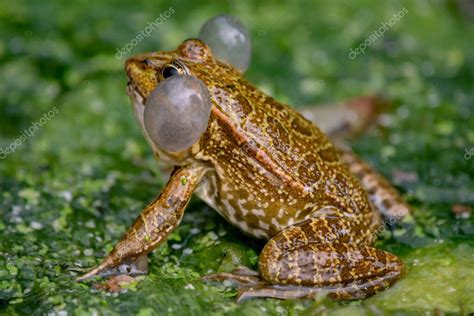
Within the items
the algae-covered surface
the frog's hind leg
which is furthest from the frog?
the frog's hind leg

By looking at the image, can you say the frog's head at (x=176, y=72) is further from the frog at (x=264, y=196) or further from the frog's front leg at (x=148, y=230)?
the frog's front leg at (x=148, y=230)

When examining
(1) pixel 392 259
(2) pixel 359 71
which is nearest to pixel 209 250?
(1) pixel 392 259

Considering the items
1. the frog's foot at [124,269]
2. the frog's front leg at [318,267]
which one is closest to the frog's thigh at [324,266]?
the frog's front leg at [318,267]

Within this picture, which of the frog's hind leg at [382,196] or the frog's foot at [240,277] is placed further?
the frog's hind leg at [382,196]

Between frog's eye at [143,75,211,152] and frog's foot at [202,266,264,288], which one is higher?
frog's eye at [143,75,211,152]

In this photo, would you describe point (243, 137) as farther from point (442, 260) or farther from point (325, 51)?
point (325, 51)

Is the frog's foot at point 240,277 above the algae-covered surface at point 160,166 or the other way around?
the other way around

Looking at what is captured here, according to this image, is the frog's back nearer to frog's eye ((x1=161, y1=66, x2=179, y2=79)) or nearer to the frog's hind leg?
frog's eye ((x1=161, y1=66, x2=179, y2=79))
